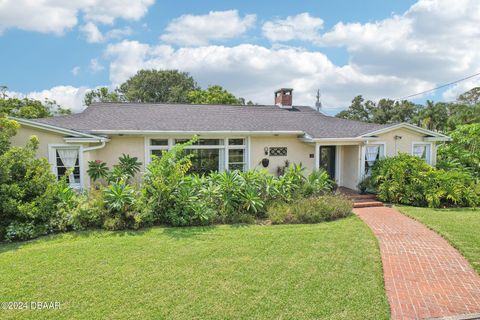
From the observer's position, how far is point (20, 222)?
25.1 feet

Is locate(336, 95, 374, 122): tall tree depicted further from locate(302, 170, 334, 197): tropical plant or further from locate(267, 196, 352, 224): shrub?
locate(267, 196, 352, 224): shrub

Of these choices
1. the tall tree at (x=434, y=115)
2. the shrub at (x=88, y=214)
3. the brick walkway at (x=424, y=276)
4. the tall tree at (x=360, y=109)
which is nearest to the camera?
the brick walkway at (x=424, y=276)

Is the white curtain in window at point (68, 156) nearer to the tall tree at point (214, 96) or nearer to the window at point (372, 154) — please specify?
the window at point (372, 154)

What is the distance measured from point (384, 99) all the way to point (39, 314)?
165 feet

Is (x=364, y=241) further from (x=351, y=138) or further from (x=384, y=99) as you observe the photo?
(x=384, y=99)

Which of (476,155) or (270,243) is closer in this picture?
(270,243)

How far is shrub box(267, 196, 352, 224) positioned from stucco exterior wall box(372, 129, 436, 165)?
542 centimetres

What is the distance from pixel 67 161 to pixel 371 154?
44.5 feet

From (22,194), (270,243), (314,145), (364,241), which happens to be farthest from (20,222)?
(314,145)

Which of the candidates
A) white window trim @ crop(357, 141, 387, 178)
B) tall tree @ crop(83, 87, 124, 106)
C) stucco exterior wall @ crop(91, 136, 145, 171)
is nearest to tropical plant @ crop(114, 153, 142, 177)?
stucco exterior wall @ crop(91, 136, 145, 171)

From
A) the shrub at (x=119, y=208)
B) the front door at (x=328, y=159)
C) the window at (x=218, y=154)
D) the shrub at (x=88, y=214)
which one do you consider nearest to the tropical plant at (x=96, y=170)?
the shrub at (x=88, y=214)

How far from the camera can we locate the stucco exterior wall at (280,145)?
1312 cm

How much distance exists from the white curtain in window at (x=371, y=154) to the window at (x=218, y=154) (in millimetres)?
6124

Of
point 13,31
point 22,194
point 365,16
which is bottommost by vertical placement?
point 22,194
